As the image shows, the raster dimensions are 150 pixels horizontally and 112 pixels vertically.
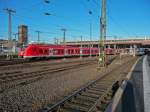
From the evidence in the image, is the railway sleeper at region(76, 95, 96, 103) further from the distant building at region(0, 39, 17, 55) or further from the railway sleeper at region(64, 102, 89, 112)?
the distant building at region(0, 39, 17, 55)

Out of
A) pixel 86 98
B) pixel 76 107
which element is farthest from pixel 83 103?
pixel 86 98

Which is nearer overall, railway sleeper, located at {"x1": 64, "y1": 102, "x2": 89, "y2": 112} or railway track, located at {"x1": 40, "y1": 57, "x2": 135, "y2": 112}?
railway track, located at {"x1": 40, "y1": 57, "x2": 135, "y2": 112}

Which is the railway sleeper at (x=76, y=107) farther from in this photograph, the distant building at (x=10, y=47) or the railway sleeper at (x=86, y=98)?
the distant building at (x=10, y=47)

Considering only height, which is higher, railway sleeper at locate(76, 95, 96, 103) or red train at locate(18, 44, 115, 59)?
red train at locate(18, 44, 115, 59)

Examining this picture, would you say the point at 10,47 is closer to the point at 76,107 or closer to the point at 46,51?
the point at 46,51

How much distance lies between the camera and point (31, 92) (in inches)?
435

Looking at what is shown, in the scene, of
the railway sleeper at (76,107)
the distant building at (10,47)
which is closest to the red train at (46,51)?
the distant building at (10,47)

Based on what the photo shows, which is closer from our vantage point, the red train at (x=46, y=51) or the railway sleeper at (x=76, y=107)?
the railway sleeper at (x=76, y=107)

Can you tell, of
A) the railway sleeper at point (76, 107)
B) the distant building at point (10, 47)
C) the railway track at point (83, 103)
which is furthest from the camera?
the distant building at point (10, 47)

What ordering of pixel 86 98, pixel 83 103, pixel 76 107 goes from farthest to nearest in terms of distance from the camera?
pixel 86 98 < pixel 83 103 < pixel 76 107

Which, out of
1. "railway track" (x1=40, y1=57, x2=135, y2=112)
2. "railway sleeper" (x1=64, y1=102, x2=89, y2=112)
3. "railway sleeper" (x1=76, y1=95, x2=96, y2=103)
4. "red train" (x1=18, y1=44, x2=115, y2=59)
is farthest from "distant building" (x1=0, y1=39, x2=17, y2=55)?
"railway sleeper" (x1=64, y1=102, x2=89, y2=112)

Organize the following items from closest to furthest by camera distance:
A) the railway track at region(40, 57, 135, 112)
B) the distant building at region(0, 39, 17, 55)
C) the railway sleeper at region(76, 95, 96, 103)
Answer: the railway track at region(40, 57, 135, 112) → the railway sleeper at region(76, 95, 96, 103) → the distant building at region(0, 39, 17, 55)

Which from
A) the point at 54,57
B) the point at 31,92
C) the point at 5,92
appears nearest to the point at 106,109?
the point at 31,92

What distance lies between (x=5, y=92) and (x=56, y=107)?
4.03 m
